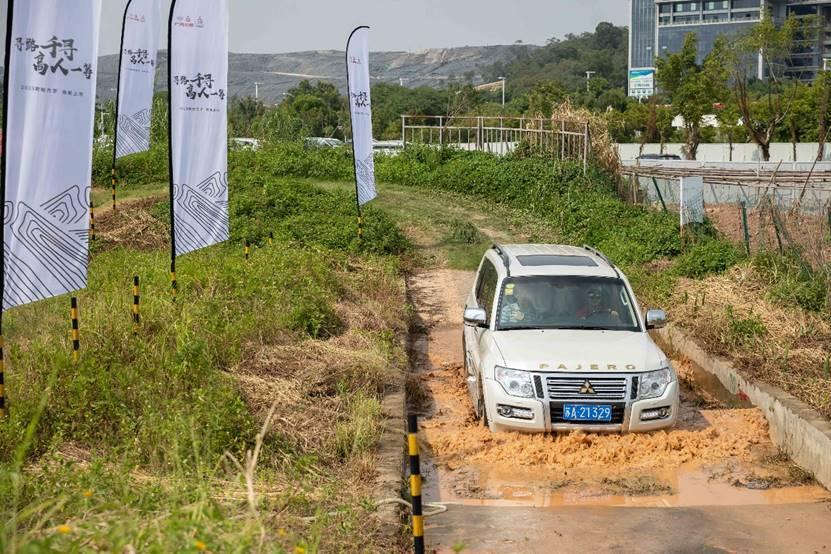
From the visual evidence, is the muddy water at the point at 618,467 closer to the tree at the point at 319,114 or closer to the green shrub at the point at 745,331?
the green shrub at the point at 745,331

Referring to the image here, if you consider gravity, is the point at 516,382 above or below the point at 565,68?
below

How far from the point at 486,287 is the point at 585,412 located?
2.84m

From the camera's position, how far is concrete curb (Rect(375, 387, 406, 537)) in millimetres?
7738

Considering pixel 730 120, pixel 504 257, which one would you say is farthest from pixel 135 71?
pixel 730 120

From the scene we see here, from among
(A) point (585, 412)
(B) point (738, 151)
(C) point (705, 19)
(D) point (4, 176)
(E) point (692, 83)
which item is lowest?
(A) point (585, 412)

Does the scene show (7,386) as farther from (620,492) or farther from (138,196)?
(138,196)

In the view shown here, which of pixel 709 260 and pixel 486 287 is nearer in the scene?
pixel 486 287

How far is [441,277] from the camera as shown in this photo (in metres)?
21.9

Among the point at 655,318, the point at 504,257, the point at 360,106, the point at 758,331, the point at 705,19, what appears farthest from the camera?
the point at 705,19

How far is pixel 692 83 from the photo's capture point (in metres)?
60.9

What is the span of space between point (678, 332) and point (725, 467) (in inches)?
225

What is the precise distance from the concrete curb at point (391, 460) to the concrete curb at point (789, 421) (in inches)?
143

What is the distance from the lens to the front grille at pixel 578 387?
10.3m

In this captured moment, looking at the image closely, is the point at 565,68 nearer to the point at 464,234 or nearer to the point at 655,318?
the point at 464,234
